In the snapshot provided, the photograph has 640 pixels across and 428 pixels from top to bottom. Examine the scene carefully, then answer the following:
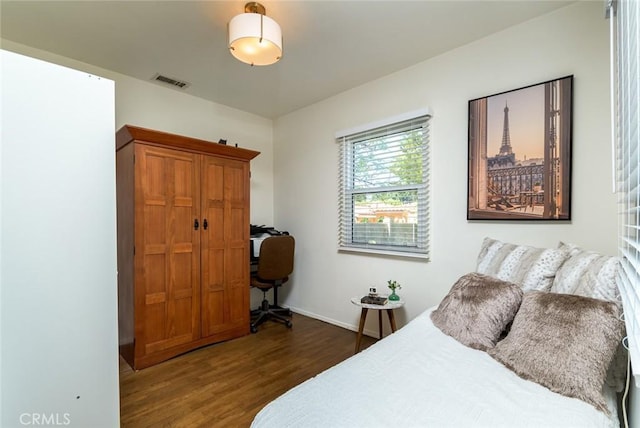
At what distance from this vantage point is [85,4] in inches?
74.8

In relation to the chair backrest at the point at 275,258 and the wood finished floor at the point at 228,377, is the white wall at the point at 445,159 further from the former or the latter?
the wood finished floor at the point at 228,377

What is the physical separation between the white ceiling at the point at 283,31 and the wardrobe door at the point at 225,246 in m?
0.93

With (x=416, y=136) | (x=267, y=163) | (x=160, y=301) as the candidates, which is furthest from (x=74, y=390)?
(x=267, y=163)

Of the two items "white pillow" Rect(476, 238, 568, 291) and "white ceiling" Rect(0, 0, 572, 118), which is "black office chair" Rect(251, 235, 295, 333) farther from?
"white pillow" Rect(476, 238, 568, 291)

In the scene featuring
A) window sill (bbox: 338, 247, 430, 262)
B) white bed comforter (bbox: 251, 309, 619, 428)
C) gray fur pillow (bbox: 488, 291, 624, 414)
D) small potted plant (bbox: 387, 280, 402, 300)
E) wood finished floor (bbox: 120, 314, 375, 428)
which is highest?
window sill (bbox: 338, 247, 430, 262)

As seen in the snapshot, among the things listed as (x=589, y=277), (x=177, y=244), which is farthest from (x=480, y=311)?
(x=177, y=244)

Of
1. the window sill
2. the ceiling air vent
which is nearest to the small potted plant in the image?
the window sill

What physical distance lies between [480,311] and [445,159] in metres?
1.39

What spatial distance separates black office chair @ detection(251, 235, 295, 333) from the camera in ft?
10.5

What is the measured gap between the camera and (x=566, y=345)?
1133 mm

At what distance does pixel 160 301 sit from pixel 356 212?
204 cm

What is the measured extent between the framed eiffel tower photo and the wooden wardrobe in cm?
217

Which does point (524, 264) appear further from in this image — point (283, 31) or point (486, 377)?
point (283, 31)

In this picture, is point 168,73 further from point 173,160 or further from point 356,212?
point 356,212
